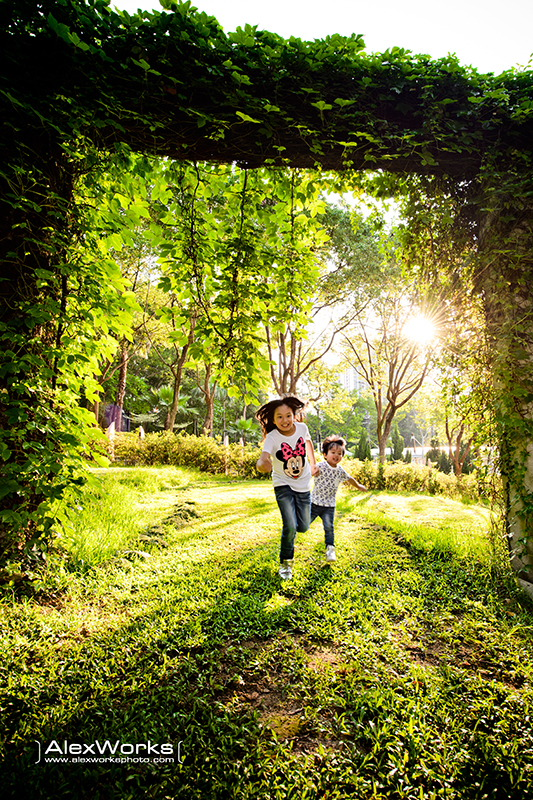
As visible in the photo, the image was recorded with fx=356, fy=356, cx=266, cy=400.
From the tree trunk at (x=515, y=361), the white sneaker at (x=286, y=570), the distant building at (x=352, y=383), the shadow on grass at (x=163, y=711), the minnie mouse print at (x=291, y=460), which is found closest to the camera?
the shadow on grass at (x=163, y=711)

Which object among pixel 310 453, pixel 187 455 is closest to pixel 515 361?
pixel 310 453

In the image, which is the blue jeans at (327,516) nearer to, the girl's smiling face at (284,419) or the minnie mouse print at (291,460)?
the minnie mouse print at (291,460)

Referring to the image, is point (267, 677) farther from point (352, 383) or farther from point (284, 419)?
point (352, 383)

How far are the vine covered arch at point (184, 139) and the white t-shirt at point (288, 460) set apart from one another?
2.03 metres

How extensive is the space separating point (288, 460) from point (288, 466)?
7 centimetres

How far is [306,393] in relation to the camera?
68.6ft

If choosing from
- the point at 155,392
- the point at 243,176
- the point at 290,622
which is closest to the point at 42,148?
the point at 243,176

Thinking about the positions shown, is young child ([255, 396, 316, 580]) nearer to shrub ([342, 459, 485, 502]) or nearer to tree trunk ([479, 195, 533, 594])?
tree trunk ([479, 195, 533, 594])

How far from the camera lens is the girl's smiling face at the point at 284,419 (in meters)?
4.19

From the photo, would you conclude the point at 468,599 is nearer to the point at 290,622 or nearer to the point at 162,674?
the point at 290,622

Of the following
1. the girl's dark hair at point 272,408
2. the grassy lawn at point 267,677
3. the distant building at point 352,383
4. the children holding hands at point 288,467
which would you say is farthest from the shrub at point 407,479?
the girl's dark hair at point 272,408

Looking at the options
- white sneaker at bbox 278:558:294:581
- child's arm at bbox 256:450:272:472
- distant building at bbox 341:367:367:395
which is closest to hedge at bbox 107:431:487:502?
distant building at bbox 341:367:367:395

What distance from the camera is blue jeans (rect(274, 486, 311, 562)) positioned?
→ 395cm

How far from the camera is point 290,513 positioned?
402 cm
